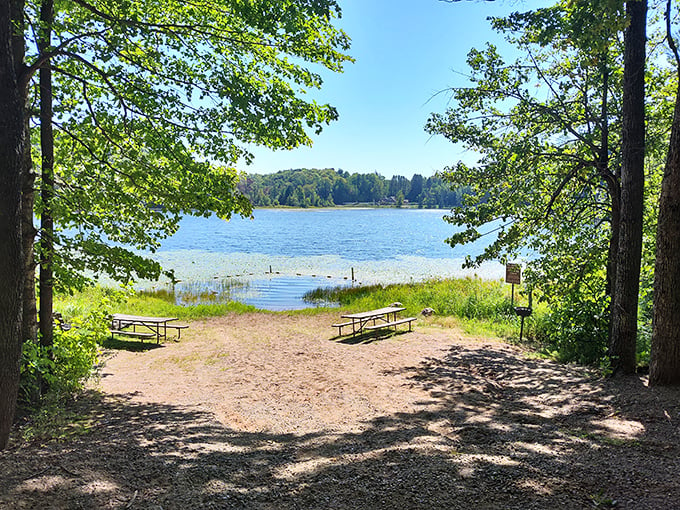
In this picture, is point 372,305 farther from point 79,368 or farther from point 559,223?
point 79,368

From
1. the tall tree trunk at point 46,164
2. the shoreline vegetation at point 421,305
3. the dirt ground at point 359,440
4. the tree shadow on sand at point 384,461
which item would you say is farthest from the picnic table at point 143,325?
the tall tree trunk at point 46,164

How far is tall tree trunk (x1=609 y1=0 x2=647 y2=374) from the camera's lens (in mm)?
7434

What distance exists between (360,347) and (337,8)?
7816 mm

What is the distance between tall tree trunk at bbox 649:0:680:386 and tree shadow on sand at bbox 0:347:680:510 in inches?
19.5

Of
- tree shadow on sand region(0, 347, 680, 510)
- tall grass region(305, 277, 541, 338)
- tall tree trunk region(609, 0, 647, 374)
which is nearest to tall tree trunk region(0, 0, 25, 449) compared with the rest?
tree shadow on sand region(0, 347, 680, 510)

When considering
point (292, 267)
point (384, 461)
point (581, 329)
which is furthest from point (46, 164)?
point (292, 267)

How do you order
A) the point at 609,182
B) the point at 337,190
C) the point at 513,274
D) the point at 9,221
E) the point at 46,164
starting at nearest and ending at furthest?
the point at 9,221 → the point at 46,164 → the point at 609,182 → the point at 513,274 → the point at 337,190

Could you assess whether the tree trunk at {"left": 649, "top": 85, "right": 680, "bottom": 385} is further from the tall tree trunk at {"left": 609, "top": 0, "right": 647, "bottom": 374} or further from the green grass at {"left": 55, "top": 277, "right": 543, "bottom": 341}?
the green grass at {"left": 55, "top": 277, "right": 543, "bottom": 341}

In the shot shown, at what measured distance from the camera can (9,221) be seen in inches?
182

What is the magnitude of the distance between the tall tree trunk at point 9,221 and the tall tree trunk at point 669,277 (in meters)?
8.27

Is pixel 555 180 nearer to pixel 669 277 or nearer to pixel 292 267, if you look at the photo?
pixel 669 277

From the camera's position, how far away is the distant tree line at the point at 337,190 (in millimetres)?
159375

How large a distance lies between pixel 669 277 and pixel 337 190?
6774 inches

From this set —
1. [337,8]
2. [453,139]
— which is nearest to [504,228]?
[453,139]
